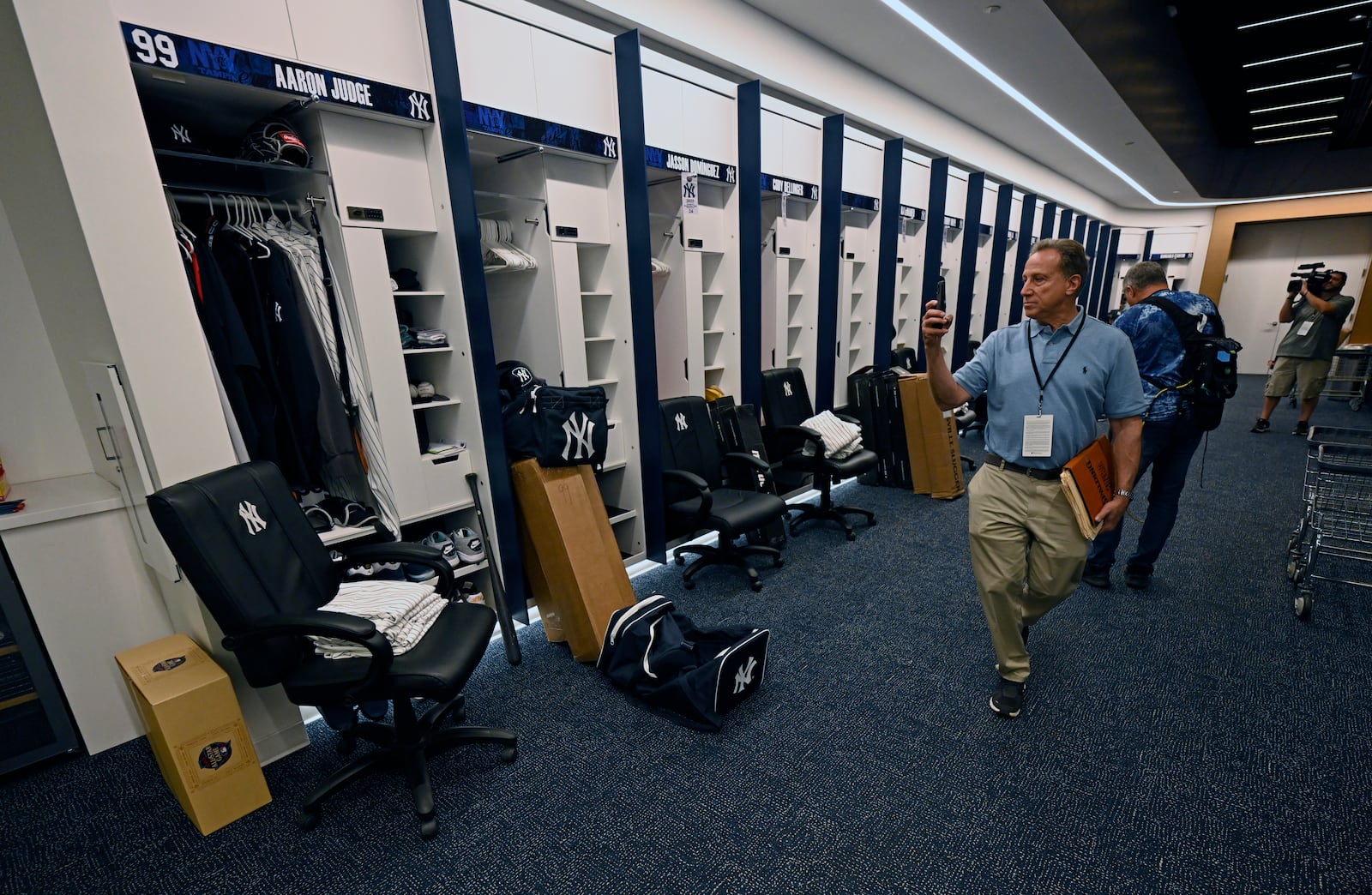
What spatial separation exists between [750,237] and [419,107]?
6.88 ft

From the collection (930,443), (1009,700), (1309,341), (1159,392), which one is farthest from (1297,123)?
(1009,700)

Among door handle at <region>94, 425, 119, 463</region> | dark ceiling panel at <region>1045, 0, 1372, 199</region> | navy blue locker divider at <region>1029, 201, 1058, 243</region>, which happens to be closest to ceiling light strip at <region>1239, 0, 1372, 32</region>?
dark ceiling panel at <region>1045, 0, 1372, 199</region>

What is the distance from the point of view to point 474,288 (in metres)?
2.42

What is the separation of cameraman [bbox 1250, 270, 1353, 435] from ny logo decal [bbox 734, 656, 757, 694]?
6607 millimetres

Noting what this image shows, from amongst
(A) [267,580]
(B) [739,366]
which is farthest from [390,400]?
(B) [739,366]

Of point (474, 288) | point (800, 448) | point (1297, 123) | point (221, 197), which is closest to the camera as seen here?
point (221, 197)

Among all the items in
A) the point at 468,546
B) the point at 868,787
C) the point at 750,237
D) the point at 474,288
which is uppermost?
the point at 750,237

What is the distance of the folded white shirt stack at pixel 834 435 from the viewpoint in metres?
3.75

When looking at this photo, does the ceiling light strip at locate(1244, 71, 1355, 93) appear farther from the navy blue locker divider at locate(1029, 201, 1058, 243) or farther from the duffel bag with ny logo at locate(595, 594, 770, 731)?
the duffel bag with ny logo at locate(595, 594, 770, 731)

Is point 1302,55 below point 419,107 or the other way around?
the other way around

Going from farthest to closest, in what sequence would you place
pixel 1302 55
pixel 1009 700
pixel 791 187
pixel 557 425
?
pixel 1302 55, pixel 791 187, pixel 557 425, pixel 1009 700

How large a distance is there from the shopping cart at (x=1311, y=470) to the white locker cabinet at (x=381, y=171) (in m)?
3.99

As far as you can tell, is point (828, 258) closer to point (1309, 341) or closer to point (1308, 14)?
point (1308, 14)

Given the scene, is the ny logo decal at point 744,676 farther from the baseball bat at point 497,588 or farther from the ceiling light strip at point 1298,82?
the ceiling light strip at point 1298,82
